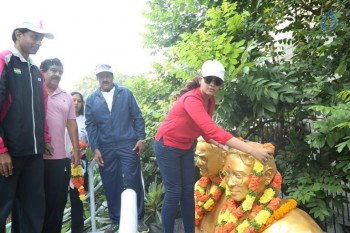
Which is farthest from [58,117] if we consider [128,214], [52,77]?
[128,214]

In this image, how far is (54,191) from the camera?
305cm

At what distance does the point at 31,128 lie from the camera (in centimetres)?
258

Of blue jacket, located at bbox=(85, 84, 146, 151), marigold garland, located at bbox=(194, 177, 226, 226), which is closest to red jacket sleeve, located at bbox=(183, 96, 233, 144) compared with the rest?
marigold garland, located at bbox=(194, 177, 226, 226)

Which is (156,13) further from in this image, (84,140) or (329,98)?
(329,98)

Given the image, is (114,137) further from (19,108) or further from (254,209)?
(254,209)

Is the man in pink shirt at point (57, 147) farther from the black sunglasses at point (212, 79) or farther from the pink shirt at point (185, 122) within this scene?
the black sunglasses at point (212, 79)

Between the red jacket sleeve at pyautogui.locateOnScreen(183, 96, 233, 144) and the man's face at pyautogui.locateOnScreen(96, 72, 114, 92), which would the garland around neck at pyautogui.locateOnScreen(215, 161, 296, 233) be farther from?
the man's face at pyautogui.locateOnScreen(96, 72, 114, 92)

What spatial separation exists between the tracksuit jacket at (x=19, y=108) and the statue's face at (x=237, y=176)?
4.92 feet

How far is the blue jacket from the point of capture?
12.4 ft

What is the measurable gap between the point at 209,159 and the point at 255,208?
2.23 ft

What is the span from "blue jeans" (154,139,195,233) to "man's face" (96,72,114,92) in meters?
1.09

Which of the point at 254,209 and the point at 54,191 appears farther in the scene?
the point at 54,191

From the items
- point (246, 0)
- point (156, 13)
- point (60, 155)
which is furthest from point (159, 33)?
point (60, 155)

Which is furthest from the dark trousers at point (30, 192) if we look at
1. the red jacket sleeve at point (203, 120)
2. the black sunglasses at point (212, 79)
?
the black sunglasses at point (212, 79)
